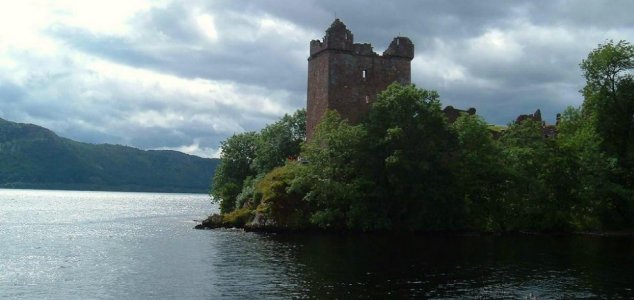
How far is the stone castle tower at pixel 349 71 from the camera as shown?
7081 centimetres

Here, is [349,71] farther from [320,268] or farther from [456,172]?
[320,268]

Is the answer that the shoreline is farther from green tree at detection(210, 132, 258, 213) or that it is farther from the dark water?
green tree at detection(210, 132, 258, 213)

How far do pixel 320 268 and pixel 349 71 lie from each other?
125 feet

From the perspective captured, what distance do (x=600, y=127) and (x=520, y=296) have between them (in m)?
46.9

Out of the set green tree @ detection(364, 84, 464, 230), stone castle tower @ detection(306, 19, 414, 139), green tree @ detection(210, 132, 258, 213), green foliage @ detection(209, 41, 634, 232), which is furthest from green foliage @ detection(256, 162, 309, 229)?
green tree @ detection(210, 132, 258, 213)

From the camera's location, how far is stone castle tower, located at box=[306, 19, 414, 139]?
2788 inches

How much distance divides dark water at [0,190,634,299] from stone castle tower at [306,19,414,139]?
19323 millimetres

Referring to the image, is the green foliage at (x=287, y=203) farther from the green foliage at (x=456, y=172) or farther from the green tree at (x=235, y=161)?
the green tree at (x=235, y=161)

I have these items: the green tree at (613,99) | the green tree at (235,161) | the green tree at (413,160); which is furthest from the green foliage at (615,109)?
the green tree at (235,161)

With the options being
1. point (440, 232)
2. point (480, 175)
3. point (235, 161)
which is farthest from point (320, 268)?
point (235, 161)

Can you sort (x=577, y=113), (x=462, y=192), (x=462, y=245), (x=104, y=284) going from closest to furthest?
(x=104, y=284)
(x=462, y=245)
(x=462, y=192)
(x=577, y=113)

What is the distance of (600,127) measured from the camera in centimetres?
6925

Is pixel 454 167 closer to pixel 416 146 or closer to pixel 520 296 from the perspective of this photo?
pixel 416 146

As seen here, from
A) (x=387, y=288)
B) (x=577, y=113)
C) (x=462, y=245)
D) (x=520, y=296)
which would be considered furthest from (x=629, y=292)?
(x=577, y=113)
